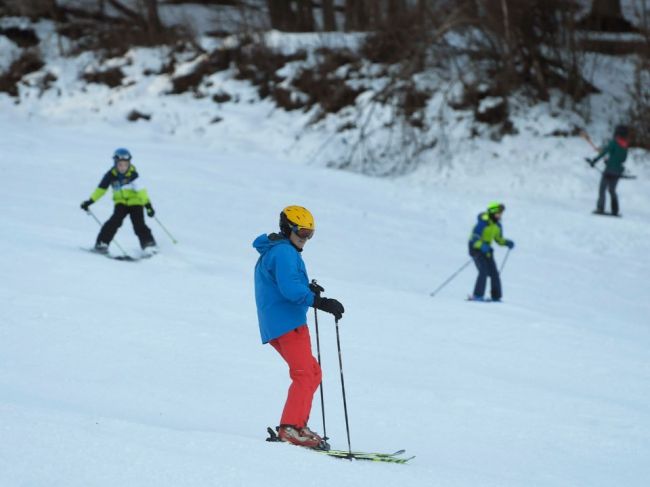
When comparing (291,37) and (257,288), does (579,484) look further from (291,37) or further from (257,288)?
(291,37)

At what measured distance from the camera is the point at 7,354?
6.27 meters

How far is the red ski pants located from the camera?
4.89m

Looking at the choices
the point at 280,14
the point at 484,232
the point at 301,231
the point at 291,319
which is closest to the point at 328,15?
the point at 280,14

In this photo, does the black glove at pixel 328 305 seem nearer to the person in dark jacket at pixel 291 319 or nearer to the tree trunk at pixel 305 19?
the person in dark jacket at pixel 291 319

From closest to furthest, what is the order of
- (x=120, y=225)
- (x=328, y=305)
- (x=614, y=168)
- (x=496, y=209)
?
(x=328, y=305)
(x=120, y=225)
(x=496, y=209)
(x=614, y=168)

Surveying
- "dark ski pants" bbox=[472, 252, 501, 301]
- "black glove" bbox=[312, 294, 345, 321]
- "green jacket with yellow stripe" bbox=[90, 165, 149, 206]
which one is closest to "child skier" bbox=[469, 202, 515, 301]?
"dark ski pants" bbox=[472, 252, 501, 301]

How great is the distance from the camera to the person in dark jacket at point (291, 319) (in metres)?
4.87

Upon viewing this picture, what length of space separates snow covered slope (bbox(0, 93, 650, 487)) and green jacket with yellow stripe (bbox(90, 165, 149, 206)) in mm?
829

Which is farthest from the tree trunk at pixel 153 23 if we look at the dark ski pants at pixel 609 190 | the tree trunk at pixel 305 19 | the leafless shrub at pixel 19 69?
the dark ski pants at pixel 609 190

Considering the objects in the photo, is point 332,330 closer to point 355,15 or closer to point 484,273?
point 484,273

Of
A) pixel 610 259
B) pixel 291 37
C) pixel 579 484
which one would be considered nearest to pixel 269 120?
pixel 291 37

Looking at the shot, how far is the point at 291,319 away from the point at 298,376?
33cm

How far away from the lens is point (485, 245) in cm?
1107

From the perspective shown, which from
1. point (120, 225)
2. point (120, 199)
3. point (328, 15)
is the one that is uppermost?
point (328, 15)
